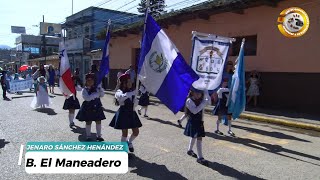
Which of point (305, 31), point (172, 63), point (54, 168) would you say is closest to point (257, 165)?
point (172, 63)

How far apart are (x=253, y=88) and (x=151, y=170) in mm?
8793

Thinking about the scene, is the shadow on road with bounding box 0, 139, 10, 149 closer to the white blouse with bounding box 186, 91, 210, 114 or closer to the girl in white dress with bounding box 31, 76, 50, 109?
the white blouse with bounding box 186, 91, 210, 114

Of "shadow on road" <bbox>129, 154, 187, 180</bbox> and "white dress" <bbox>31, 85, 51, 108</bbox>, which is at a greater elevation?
"white dress" <bbox>31, 85, 51, 108</bbox>

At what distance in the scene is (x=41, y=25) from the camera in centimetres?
5453

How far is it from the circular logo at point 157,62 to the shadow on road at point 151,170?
166cm

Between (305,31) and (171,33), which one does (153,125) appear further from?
(171,33)

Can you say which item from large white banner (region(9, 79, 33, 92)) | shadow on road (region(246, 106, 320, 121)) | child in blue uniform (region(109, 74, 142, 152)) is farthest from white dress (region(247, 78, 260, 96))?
large white banner (region(9, 79, 33, 92))

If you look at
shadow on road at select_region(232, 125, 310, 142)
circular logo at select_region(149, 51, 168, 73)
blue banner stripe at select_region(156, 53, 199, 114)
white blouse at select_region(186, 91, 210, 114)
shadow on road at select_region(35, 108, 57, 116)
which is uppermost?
circular logo at select_region(149, 51, 168, 73)

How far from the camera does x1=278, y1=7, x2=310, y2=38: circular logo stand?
12.1 meters

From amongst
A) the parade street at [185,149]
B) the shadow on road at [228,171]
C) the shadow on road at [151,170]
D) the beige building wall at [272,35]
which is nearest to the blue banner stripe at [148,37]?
the shadow on road at [151,170]

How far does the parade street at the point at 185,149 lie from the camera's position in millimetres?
5496

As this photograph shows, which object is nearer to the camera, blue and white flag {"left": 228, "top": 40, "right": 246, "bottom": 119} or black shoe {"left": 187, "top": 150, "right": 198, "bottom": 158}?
black shoe {"left": 187, "top": 150, "right": 198, "bottom": 158}

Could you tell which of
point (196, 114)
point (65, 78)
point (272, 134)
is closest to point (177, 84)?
point (196, 114)

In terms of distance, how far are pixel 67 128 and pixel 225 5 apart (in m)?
8.42
